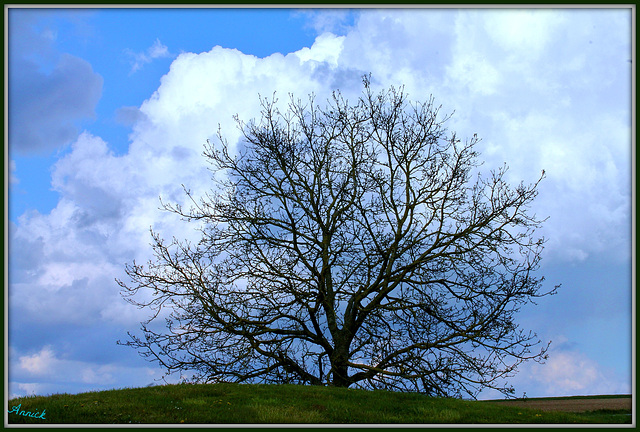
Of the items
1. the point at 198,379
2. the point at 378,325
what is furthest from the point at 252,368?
Answer: the point at 378,325

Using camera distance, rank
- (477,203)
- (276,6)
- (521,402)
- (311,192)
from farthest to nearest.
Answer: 1. (311,192)
2. (477,203)
3. (521,402)
4. (276,6)

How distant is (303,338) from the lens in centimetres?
1741

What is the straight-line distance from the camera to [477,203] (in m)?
17.3

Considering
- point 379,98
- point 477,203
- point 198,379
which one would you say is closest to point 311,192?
point 379,98

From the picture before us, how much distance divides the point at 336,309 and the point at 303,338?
1.42m

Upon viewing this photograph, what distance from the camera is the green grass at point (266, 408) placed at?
10.4 m

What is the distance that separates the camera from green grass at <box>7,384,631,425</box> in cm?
1044

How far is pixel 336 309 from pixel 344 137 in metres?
6.25

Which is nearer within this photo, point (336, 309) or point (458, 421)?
point (458, 421)

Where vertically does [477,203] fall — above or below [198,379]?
above

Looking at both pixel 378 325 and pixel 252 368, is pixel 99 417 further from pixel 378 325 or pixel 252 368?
pixel 378 325

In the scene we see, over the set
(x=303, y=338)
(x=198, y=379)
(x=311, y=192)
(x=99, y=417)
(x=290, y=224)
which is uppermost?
(x=311, y=192)

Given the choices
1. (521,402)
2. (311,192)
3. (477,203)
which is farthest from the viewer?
(311,192)

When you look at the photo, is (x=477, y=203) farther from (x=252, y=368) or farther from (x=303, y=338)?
(x=252, y=368)
